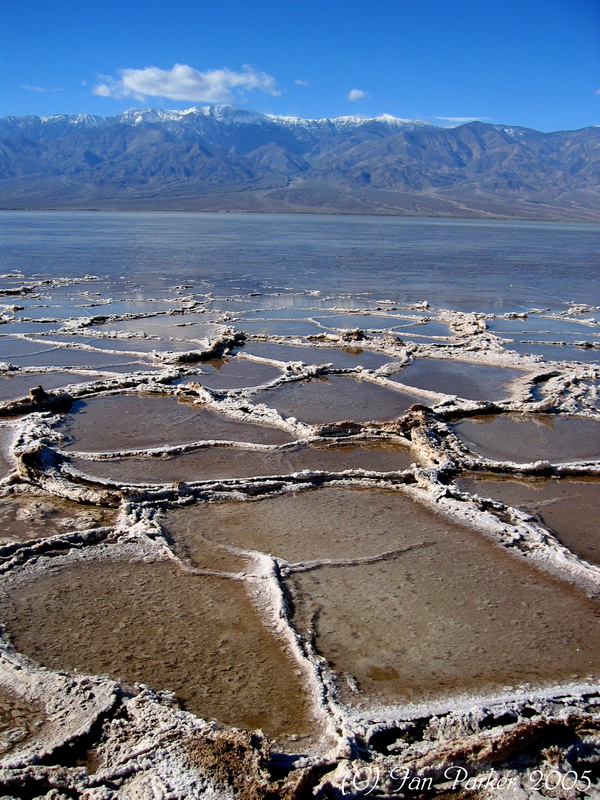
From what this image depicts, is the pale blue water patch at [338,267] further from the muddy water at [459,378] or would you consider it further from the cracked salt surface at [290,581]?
the cracked salt surface at [290,581]

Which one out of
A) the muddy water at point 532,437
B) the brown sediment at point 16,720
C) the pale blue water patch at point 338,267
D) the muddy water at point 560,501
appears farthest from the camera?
the pale blue water patch at point 338,267

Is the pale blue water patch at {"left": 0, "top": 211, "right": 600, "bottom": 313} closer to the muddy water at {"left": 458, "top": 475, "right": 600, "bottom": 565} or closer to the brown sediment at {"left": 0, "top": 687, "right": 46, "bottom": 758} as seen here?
the muddy water at {"left": 458, "top": 475, "right": 600, "bottom": 565}

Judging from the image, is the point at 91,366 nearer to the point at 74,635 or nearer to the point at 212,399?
the point at 212,399

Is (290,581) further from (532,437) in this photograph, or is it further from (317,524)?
(532,437)

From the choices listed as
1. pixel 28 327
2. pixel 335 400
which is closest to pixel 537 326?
pixel 335 400

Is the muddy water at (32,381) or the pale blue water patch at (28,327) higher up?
the pale blue water patch at (28,327)

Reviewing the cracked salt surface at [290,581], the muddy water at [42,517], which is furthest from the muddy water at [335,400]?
the muddy water at [42,517]
